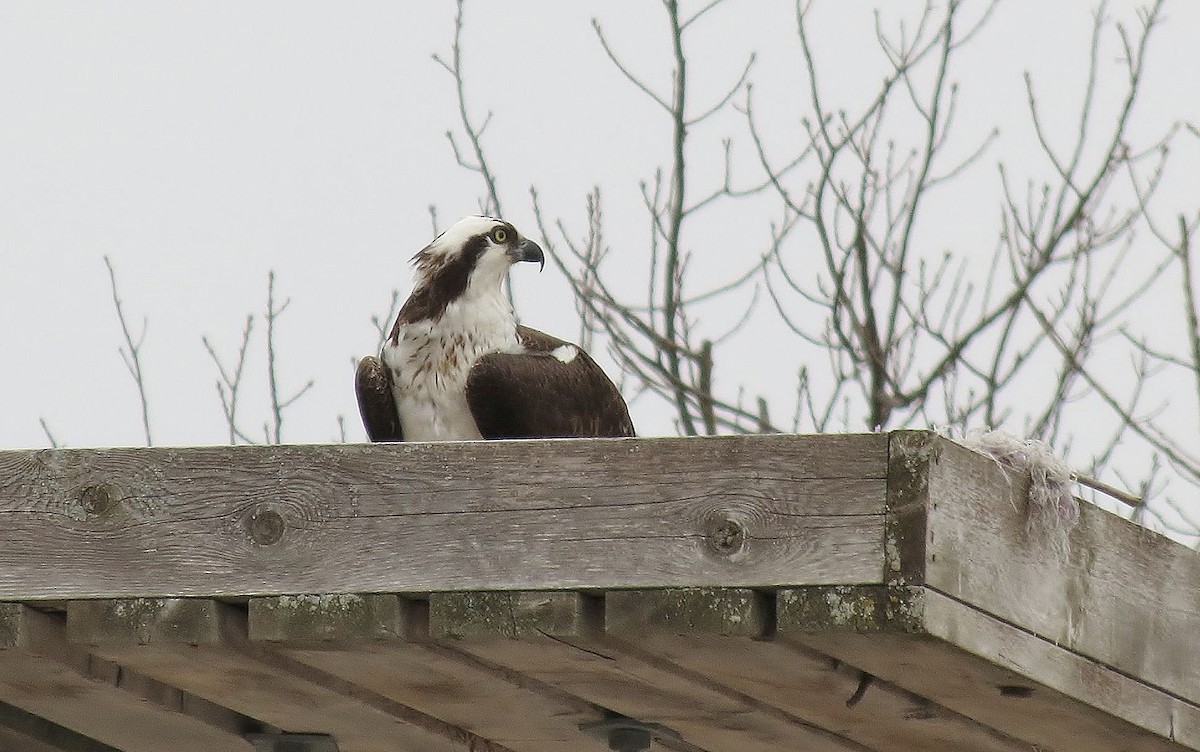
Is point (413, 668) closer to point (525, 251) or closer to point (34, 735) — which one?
point (34, 735)

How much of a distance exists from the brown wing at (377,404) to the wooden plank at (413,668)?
1.21 metres

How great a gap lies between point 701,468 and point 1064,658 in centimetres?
74

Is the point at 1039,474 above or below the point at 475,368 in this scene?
below

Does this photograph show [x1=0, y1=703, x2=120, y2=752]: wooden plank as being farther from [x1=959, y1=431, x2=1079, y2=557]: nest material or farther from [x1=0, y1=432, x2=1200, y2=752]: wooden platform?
[x1=959, y1=431, x2=1079, y2=557]: nest material

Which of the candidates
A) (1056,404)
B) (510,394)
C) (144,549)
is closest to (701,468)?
(144,549)

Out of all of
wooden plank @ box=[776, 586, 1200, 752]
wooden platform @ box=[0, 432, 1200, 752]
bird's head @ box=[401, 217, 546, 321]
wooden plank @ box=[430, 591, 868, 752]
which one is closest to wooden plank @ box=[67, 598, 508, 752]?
wooden platform @ box=[0, 432, 1200, 752]

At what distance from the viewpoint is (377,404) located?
5184 millimetres

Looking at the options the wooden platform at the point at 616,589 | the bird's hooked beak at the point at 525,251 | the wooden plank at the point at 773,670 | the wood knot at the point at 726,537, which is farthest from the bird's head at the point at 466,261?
the wood knot at the point at 726,537

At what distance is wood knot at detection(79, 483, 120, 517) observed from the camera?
11.9 feet

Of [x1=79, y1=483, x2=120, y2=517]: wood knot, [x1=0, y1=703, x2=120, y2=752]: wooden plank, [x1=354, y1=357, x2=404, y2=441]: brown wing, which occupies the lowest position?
[x1=0, y1=703, x2=120, y2=752]: wooden plank

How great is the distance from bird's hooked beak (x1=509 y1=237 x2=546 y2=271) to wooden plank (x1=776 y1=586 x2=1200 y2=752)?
212 centimetres

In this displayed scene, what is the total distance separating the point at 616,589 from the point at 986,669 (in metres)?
0.64

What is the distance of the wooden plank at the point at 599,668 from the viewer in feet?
11.1

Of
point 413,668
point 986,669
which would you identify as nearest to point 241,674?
point 413,668
